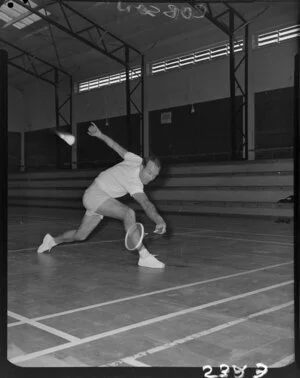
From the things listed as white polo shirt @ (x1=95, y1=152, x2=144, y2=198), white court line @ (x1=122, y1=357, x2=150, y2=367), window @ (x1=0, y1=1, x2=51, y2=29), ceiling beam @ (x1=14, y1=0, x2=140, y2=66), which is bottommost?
white court line @ (x1=122, y1=357, x2=150, y2=367)

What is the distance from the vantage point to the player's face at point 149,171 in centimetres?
542

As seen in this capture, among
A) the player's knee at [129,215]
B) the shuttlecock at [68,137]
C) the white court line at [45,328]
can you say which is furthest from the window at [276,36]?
the white court line at [45,328]

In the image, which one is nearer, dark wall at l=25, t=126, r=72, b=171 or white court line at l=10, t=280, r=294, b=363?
white court line at l=10, t=280, r=294, b=363

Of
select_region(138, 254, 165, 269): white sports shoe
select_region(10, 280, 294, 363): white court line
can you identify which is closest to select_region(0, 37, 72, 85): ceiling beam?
select_region(138, 254, 165, 269): white sports shoe

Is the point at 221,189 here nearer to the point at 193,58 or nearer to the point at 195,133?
the point at 195,133

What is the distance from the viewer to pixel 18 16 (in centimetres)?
1842

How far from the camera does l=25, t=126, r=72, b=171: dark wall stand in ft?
82.1

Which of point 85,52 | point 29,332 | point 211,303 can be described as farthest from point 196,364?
point 85,52

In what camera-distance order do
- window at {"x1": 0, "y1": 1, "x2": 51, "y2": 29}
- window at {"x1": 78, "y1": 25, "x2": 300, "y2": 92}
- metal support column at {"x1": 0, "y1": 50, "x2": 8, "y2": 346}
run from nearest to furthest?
metal support column at {"x1": 0, "y1": 50, "x2": 8, "y2": 346}
window at {"x1": 78, "y1": 25, "x2": 300, "y2": 92}
window at {"x1": 0, "y1": 1, "x2": 51, "y2": 29}

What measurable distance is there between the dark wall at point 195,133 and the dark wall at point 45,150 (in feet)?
19.5

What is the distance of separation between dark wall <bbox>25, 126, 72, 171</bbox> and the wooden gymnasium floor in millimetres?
17857

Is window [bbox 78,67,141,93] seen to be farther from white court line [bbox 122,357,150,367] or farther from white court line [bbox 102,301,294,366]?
white court line [bbox 122,357,150,367]

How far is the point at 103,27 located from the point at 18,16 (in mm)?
3351

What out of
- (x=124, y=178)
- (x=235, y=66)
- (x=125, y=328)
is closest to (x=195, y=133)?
(x=235, y=66)
